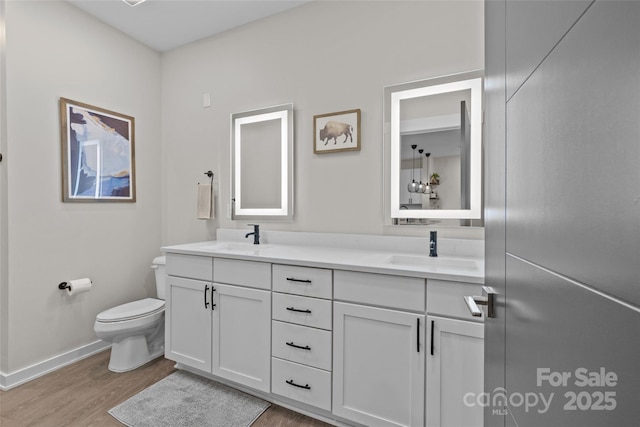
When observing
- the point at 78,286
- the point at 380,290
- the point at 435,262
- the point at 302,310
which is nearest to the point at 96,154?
the point at 78,286

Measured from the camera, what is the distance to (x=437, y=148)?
1.92 metres

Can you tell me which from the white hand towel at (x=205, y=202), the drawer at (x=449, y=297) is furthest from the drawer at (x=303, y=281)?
the white hand towel at (x=205, y=202)

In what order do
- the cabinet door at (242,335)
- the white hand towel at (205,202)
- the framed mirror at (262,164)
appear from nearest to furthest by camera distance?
1. the cabinet door at (242,335)
2. the framed mirror at (262,164)
3. the white hand towel at (205,202)

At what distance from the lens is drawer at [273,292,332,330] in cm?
163

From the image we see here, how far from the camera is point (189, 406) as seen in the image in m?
1.83

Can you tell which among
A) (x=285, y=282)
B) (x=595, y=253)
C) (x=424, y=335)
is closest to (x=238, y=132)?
(x=285, y=282)

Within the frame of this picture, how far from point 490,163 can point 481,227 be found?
3.87 ft

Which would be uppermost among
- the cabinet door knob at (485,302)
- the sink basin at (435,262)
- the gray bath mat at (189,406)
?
the cabinet door knob at (485,302)

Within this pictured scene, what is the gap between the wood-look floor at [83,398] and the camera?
67.6 inches

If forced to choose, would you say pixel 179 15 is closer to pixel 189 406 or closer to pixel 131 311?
pixel 131 311

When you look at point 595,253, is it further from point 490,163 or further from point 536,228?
point 490,163

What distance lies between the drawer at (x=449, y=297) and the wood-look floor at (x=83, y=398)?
98 cm

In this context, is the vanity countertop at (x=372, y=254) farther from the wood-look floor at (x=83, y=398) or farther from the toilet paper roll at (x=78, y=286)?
the wood-look floor at (x=83, y=398)

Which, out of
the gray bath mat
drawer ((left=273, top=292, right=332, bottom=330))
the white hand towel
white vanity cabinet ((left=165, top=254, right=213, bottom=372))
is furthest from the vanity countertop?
the gray bath mat
